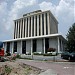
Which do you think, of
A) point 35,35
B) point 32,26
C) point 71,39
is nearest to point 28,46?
point 35,35

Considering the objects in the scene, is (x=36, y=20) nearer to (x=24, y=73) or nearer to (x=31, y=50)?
(x=31, y=50)

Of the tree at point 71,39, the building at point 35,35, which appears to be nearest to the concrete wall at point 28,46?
the building at point 35,35

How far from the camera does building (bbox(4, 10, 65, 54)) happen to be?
2416 inches

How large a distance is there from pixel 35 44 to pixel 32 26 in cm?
1754

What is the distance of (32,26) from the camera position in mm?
80562

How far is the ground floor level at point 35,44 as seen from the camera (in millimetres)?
60600

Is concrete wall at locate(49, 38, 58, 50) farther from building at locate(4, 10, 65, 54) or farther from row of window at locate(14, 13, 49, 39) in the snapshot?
row of window at locate(14, 13, 49, 39)

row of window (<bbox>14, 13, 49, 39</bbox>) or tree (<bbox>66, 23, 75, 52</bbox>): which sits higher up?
row of window (<bbox>14, 13, 49, 39</bbox>)

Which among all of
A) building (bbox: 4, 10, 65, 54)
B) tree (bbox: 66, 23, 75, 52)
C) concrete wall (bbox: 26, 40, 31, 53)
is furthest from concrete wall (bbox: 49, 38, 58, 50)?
tree (bbox: 66, 23, 75, 52)

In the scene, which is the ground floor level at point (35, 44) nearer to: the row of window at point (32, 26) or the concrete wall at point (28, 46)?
the concrete wall at point (28, 46)

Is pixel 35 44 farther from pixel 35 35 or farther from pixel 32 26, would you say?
pixel 32 26

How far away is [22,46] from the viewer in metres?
67.9

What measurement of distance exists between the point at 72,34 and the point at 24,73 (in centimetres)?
3013

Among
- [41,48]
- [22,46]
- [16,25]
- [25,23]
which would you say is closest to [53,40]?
[41,48]
